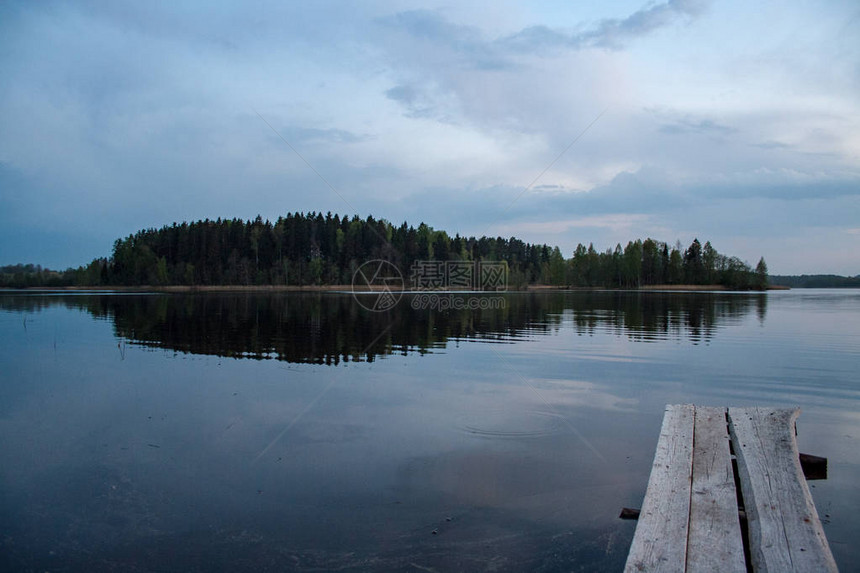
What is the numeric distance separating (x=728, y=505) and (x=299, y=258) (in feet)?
433

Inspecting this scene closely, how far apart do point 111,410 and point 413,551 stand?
27.5 ft

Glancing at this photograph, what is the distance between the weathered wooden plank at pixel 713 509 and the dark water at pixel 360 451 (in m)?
0.90

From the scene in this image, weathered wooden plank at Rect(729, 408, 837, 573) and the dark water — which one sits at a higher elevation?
weathered wooden plank at Rect(729, 408, 837, 573)

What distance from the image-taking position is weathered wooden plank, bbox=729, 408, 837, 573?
4.18 meters

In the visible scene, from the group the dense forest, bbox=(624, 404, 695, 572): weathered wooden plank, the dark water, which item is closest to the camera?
bbox=(624, 404, 695, 572): weathered wooden plank

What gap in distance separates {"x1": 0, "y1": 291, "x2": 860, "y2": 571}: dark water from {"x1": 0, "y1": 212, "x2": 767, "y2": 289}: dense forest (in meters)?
113

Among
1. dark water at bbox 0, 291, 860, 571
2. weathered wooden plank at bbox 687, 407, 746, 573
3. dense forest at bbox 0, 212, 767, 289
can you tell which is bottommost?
dark water at bbox 0, 291, 860, 571

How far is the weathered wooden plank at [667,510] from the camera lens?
13.6ft

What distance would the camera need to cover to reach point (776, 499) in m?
5.08

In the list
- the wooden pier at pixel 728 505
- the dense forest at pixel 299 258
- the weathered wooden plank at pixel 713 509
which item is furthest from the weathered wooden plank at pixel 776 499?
the dense forest at pixel 299 258

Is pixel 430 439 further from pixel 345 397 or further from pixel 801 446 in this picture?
pixel 801 446

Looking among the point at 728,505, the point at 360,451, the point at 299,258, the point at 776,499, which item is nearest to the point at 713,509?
the point at 728,505

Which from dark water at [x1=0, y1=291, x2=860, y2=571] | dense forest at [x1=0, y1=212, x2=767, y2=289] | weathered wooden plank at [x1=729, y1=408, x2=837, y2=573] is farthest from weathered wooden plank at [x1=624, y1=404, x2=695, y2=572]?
dense forest at [x1=0, y1=212, x2=767, y2=289]

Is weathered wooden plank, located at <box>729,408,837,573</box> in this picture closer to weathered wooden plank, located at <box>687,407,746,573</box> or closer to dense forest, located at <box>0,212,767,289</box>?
weathered wooden plank, located at <box>687,407,746,573</box>
